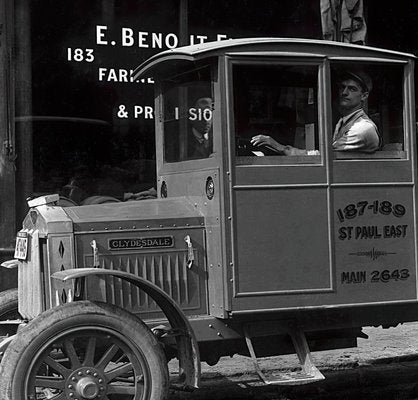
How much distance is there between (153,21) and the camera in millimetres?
9148

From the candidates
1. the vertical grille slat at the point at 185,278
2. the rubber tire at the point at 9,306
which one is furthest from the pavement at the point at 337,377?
the rubber tire at the point at 9,306

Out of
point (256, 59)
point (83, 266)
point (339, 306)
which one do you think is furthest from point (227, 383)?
point (256, 59)

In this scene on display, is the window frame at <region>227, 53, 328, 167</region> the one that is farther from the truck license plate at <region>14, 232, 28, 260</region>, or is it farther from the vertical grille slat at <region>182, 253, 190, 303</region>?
the truck license plate at <region>14, 232, 28, 260</region>

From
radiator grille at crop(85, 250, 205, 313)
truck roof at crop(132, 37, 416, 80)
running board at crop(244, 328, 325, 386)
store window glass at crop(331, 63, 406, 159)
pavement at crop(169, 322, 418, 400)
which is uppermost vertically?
truck roof at crop(132, 37, 416, 80)

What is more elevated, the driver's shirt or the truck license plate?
the driver's shirt

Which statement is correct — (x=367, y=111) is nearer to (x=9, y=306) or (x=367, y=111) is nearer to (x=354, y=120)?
(x=354, y=120)

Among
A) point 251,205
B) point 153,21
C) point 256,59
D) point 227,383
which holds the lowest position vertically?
point 227,383

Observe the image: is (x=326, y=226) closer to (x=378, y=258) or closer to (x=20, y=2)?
(x=378, y=258)

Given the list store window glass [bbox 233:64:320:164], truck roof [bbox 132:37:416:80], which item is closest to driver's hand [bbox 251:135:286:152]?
store window glass [bbox 233:64:320:164]

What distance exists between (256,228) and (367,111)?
106 cm

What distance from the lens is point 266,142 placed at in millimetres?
5477

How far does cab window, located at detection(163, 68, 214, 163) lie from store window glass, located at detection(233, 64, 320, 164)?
0.20 metres

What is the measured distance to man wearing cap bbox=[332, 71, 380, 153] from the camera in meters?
5.59

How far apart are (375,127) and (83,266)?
1.99 meters
